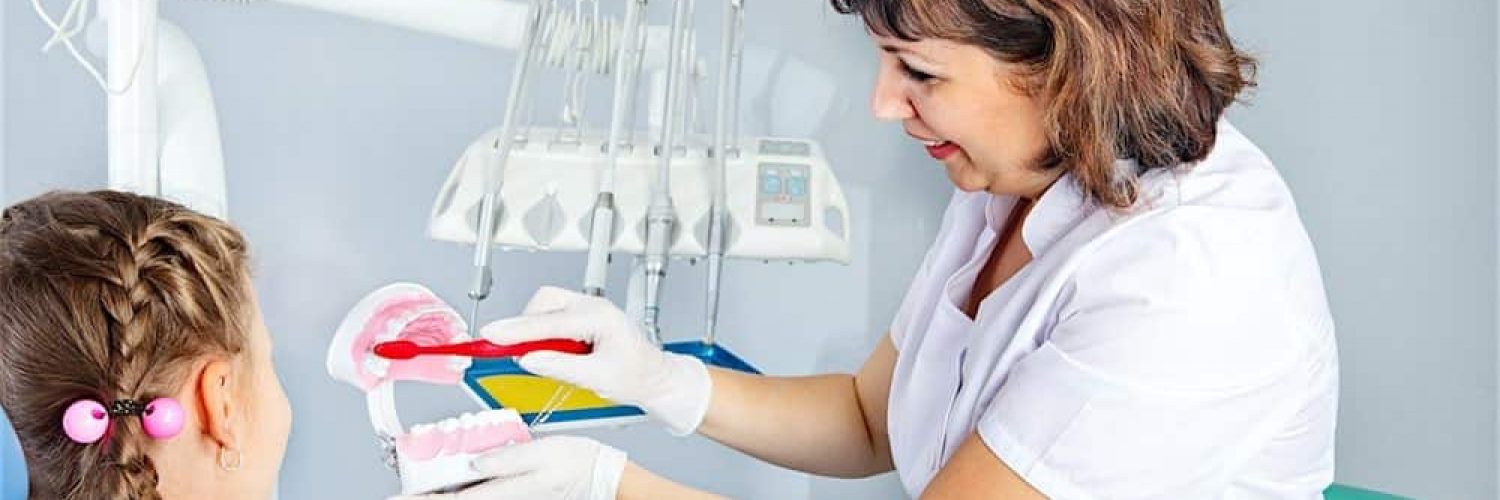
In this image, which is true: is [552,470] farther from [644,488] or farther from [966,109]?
[966,109]

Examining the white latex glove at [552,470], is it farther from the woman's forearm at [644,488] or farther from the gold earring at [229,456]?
the gold earring at [229,456]

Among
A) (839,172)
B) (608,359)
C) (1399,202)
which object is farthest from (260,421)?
(1399,202)

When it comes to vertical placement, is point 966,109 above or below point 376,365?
above

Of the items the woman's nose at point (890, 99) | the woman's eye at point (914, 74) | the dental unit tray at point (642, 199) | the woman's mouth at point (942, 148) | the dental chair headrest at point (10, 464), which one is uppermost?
the woman's eye at point (914, 74)

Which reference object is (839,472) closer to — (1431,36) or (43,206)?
(43,206)

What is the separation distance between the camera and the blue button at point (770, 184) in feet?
5.56

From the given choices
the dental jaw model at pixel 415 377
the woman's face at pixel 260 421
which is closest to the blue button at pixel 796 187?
the dental jaw model at pixel 415 377

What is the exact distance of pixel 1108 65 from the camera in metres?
1.11

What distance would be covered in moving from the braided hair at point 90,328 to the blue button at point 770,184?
75 centimetres

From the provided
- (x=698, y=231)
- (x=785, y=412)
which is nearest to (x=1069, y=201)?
(x=785, y=412)

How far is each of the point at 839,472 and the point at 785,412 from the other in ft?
0.28

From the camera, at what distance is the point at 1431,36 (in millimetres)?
1965

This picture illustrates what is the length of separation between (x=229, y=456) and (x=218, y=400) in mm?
46

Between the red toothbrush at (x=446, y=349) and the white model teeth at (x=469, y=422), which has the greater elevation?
the red toothbrush at (x=446, y=349)
